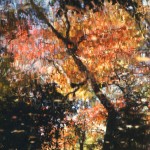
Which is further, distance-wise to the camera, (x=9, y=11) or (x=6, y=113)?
(x=6, y=113)

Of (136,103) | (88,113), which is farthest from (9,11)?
(88,113)

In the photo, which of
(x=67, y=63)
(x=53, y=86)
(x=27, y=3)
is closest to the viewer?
(x=27, y=3)

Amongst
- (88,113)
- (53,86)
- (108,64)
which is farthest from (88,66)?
(88,113)

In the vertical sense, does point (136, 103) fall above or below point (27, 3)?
below

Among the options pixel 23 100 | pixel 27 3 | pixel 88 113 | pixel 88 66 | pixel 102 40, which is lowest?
pixel 88 113

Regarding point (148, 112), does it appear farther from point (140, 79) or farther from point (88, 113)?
point (88, 113)

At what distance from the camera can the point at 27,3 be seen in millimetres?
13875

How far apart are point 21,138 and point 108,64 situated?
6.25 meters

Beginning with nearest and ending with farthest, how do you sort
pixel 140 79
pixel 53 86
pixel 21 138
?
pixel 21 138 < pixel 53 86 < pixel 140 79

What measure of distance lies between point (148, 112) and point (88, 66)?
14.8ft

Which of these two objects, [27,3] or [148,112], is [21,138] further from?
[148,112]

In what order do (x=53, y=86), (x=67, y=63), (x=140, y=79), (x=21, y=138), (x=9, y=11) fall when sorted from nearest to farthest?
(x=9, y=11)
(x=21, y=138)
(x=53, y=86)
(x=67, y=63)
(x=140, y=79)

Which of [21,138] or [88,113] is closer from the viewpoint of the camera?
[21,138]

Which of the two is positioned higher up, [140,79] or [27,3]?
[27,3]
